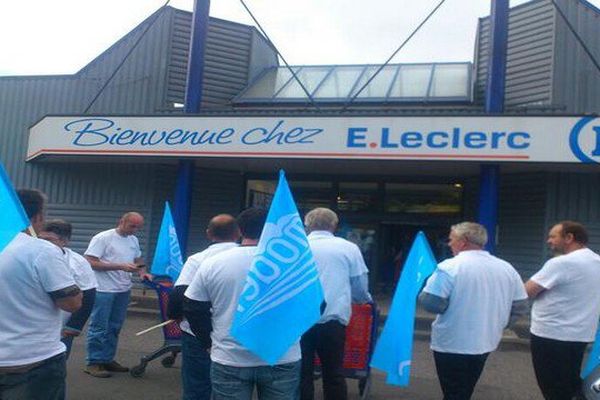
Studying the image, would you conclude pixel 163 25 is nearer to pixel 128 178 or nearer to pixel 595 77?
pixel 128 178

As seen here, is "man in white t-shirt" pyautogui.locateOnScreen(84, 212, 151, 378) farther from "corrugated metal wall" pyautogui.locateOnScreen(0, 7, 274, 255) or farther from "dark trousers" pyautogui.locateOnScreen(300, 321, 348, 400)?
"corrugated metal wall" pyautogui.locateOnScreen(0, 7, 274, 255)

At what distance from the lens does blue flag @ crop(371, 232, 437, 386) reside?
201 inches

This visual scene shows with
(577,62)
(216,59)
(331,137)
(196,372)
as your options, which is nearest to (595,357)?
(196,372)

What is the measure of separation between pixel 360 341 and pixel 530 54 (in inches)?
346

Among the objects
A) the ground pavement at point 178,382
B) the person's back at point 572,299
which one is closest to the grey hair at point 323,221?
the person's back at point 572,299

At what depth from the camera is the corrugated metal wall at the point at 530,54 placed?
39.5 ft

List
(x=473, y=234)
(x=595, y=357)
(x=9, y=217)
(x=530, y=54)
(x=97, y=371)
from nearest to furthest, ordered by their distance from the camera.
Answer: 1. (x=9, y=217)
2. (x=473, y=234)
3. (x=595, y=357)
4. (x=97, y=371)
5. (x=530, y=54)

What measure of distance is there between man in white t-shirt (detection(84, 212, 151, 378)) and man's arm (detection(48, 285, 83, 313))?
3.18 m

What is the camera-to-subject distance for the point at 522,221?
465 inches

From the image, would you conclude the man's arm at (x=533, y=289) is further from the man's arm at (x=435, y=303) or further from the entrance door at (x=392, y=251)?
the entrance door at (x=392, y=251)

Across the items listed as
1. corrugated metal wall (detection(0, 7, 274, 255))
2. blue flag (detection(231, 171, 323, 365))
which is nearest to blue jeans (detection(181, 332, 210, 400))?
blue flag (detection(231, 171, 323, 365))

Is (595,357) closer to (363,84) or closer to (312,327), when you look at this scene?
(312,327)

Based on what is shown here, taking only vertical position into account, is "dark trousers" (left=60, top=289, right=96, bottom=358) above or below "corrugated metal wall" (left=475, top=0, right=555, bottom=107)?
below

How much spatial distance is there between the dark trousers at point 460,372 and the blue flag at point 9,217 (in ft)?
8.97
